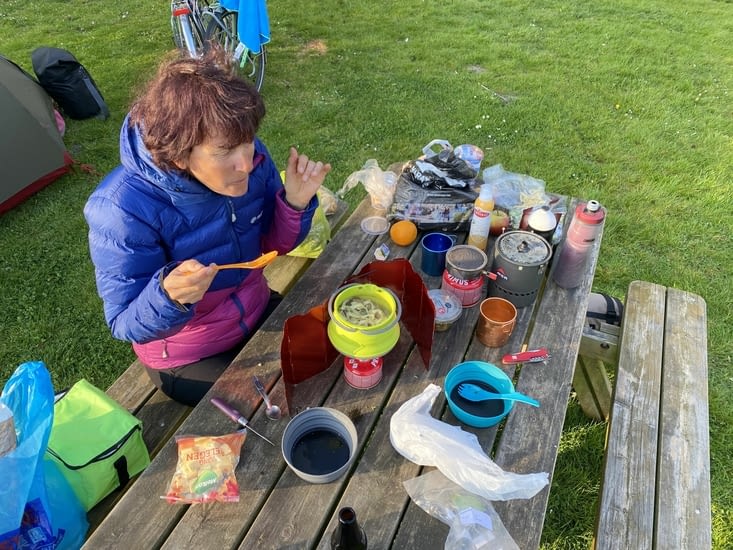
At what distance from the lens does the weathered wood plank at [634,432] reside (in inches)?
69.6

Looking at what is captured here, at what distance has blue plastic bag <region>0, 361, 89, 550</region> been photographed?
4.92 feet

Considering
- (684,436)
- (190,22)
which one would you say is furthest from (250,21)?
(684,436)

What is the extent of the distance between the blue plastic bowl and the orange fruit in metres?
0.80

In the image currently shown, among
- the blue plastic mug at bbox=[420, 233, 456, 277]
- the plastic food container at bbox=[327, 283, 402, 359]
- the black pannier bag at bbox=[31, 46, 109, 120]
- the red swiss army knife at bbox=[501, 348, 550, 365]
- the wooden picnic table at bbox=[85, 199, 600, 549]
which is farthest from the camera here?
the black pannier bag at bbox=[31, 46, 109, 120]

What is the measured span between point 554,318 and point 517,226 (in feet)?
1.54

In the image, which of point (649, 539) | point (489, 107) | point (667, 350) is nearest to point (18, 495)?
point (649, 539)

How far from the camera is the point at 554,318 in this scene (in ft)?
6.58

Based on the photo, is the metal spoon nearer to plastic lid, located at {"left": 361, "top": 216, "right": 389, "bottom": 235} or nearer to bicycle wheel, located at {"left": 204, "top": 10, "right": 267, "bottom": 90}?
plastic lid, located at {"left": 361, "top": 216, "right": 389, "bottom": 235}

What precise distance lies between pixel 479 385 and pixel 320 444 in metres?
0.57

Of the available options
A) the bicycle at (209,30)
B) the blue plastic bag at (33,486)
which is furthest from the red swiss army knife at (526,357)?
the bicycle at (209,30)

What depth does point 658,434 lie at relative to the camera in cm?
199

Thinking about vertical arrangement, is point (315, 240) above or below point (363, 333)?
below

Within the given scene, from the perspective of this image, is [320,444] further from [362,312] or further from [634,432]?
[634,432]

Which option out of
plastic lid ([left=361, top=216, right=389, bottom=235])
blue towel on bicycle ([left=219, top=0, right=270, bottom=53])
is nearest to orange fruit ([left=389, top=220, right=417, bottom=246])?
plastic lid ([left=361, top=216, right=389, bottom=235])
